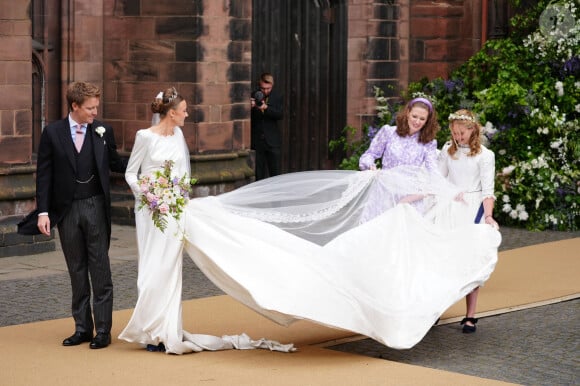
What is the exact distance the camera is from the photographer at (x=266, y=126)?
60.5 feet

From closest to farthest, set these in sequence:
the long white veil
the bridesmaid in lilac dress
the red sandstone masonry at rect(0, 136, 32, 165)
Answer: the long white veil
the bridesmaid in lilac dress
the red sandstone masonry at rect(0, 136, 32, 165)

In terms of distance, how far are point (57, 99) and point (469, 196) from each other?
7.21 m

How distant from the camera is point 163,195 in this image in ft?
30.5

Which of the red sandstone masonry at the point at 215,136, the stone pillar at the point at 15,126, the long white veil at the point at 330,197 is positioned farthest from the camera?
the red sandstone masonry at the point at 215,136

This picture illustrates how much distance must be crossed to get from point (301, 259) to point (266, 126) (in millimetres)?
9403

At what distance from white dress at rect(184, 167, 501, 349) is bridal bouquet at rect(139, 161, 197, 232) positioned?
0.13 meters

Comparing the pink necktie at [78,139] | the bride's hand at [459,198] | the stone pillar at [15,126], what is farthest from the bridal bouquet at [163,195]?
the stone pillar at [15,126]

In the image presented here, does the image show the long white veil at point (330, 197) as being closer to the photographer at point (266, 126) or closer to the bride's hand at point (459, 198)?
the bride's hand at point (459, 198)

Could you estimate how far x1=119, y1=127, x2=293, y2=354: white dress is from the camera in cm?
926

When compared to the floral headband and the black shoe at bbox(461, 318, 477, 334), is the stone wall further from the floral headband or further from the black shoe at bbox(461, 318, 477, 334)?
the black shoe at bbox(461, 318, 477, 334)

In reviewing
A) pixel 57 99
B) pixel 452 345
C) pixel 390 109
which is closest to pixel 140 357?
pixel 452 345

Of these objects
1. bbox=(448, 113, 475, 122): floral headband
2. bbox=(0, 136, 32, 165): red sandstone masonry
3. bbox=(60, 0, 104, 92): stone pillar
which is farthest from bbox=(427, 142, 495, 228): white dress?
bbox=(60, 0, 104, 92): stone pillar

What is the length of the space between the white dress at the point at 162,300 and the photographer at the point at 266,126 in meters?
8.98

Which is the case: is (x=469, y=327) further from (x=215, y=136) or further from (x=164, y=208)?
(x=215, y=136)
